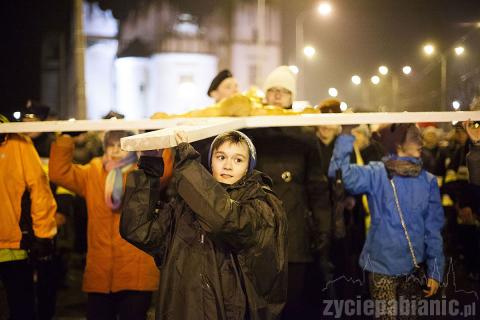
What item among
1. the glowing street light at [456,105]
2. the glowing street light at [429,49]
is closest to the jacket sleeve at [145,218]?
the glowing street light at [456,105]

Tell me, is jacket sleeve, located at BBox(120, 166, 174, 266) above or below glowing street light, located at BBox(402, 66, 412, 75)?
below

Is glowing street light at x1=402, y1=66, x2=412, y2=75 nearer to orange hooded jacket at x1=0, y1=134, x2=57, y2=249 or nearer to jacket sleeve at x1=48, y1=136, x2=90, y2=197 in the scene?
jacket sleeve at x1=48, y1=136, x2=90, y2=197

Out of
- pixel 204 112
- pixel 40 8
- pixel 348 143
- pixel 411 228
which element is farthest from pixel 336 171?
pixel 40 8

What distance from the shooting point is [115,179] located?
4410 millimetres

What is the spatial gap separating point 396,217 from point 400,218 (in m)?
0.03

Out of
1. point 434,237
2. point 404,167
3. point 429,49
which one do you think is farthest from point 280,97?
point 429,49

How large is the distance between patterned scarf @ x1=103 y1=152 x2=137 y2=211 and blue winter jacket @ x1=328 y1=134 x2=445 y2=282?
170 cm

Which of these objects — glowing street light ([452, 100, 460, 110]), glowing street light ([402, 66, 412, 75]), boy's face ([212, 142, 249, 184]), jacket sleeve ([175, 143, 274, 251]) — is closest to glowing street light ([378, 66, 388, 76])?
glowing street light ([402, 66, 412, 75])

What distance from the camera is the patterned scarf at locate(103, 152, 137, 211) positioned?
437cm

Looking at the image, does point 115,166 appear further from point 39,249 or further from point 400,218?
point 400,218

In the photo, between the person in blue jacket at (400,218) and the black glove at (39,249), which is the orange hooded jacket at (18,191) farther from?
the person in blue jacket at (400,218)

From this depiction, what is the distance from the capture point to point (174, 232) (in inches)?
116

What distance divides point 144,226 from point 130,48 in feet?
153

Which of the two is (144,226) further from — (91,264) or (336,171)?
(336,171)
